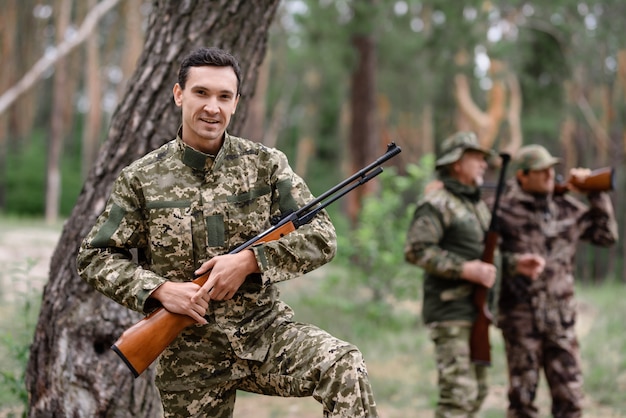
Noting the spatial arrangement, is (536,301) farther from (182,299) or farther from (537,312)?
(182,299)

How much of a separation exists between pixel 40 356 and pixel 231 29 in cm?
226

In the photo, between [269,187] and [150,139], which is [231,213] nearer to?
[269,187]

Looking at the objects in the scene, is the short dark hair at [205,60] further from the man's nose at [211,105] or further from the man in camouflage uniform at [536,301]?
the man in camouflage uniform at [536,301]

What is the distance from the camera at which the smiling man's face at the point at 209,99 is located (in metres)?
2.81

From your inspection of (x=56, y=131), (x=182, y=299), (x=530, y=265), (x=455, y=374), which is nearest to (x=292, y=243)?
(x=182, y=299)

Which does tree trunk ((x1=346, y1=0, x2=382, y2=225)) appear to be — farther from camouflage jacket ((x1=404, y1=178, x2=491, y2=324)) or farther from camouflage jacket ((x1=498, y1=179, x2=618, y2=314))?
camouflage jacket ((x1=404, y1=178, x2=491, y2=324))

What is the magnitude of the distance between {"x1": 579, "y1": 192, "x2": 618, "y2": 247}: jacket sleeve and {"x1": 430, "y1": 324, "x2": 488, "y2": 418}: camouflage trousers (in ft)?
5.17

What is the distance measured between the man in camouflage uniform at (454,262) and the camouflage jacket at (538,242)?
255 millimetres

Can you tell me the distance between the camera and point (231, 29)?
4410mm

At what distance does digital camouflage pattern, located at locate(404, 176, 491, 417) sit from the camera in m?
4.95

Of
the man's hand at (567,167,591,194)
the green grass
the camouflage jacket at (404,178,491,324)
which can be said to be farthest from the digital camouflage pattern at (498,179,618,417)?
the green grass

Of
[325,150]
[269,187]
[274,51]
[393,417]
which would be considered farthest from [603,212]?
[325,150]

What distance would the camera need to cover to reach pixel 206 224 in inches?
115

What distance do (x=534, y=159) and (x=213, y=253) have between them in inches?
132
